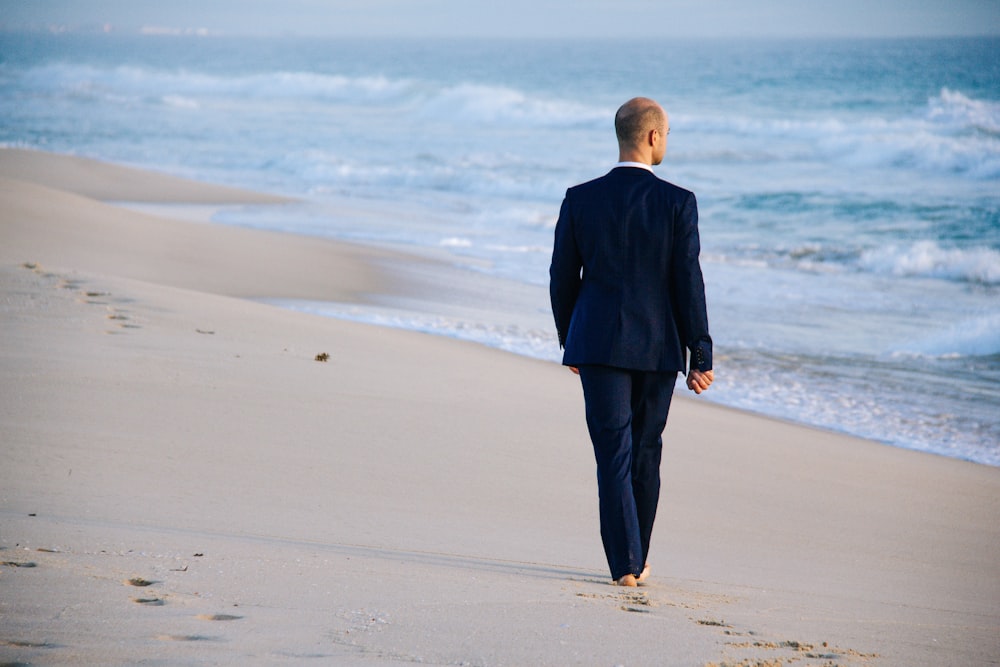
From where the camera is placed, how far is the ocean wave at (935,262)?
14.0 m

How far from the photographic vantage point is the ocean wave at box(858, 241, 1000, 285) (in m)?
14.0

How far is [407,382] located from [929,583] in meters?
3.30

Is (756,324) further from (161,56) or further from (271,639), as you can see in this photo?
(161,56)

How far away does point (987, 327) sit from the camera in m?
9.50

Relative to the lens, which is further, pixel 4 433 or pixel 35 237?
pixel 35 237

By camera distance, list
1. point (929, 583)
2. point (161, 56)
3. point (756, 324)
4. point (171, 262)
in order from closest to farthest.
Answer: point (929, 583) → point (756, 324) → point (171, 262) → point (161, 56)

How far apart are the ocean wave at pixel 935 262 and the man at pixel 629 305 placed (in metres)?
12.0

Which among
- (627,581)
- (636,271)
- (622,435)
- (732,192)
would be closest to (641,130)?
(636,271)

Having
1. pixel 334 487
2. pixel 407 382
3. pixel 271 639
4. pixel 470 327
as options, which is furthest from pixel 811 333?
pixel 271 639

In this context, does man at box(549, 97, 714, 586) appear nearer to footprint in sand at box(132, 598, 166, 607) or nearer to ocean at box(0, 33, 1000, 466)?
footprint in sand at box(132, 598, 166, 607)

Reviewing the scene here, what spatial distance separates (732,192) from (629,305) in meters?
19.5

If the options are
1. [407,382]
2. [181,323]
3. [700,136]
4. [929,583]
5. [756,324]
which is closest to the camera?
[929,583]

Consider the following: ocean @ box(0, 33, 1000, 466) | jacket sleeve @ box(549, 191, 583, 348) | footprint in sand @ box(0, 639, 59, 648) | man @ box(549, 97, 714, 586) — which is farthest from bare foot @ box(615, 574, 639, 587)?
ocean @ box(0, 33, 1000, 466)

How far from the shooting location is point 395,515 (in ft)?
13.0
